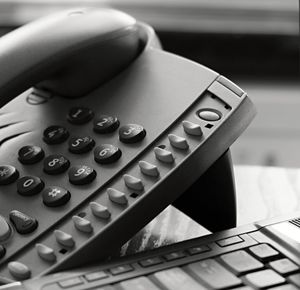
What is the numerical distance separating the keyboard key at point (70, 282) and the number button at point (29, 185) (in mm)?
82

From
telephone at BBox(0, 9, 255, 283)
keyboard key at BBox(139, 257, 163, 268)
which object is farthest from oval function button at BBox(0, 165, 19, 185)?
keyboard key at BBox(139, 257, 163, 268)

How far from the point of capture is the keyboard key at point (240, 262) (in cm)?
37

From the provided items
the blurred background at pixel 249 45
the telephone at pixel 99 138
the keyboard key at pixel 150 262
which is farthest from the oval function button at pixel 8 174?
the blurred background at pixel 249 45

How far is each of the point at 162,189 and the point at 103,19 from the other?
0.15 meters

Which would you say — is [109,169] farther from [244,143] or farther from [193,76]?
[244,143]

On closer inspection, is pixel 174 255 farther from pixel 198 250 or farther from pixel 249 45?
pixel 249 45

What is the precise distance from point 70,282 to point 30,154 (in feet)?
0.39

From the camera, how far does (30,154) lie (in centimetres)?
45

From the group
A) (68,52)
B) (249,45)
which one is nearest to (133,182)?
(68,52)

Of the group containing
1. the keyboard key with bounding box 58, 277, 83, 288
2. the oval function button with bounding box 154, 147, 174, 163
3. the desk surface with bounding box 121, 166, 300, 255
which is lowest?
the desk surface with bounding box 121, 166, 300, 255

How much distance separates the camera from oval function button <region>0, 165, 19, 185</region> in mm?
438

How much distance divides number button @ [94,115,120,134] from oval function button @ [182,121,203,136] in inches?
1.7

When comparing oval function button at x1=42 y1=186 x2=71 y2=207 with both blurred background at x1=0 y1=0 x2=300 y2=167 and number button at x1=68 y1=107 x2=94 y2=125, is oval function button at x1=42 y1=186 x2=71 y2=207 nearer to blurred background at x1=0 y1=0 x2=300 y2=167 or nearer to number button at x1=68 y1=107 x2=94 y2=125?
number button at x1=68 y1=107 x2=94 y2=125

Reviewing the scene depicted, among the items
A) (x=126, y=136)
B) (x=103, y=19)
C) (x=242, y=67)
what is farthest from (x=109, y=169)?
(x=242, y=67)
